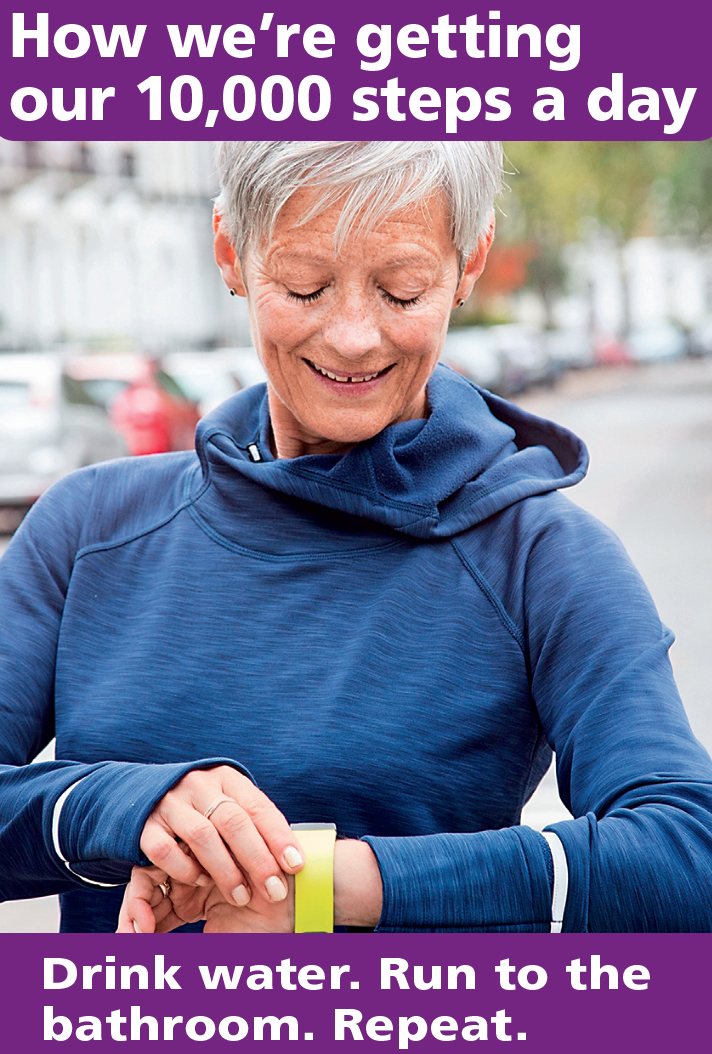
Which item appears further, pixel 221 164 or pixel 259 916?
pixel 221 164

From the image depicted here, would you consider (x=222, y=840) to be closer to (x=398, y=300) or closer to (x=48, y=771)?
(x=48, y=771)

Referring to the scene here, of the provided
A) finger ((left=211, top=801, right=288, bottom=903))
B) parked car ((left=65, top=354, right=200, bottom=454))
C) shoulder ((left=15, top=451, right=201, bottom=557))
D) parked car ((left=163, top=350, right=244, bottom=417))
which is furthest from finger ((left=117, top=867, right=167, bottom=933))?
parked car ((left=163, top=350, right=244, bottom=417))

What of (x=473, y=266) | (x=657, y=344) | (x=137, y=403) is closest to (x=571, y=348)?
(x=657, y=344)

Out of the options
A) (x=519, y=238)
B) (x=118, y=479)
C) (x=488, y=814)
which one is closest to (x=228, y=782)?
Result: (x=488, y=814)

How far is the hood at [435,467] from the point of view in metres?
1.73

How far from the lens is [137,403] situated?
12.2m

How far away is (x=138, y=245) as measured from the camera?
3453 cm

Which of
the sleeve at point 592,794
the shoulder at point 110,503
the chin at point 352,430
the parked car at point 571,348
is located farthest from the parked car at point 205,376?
the parked car at point 571,348

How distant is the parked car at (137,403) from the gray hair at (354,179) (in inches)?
403

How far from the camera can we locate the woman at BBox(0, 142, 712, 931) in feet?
4.87

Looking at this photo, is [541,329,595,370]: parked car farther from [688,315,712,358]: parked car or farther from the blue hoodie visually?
the blue hoodie

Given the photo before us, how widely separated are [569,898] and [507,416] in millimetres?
747

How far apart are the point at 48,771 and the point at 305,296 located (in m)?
0.67
